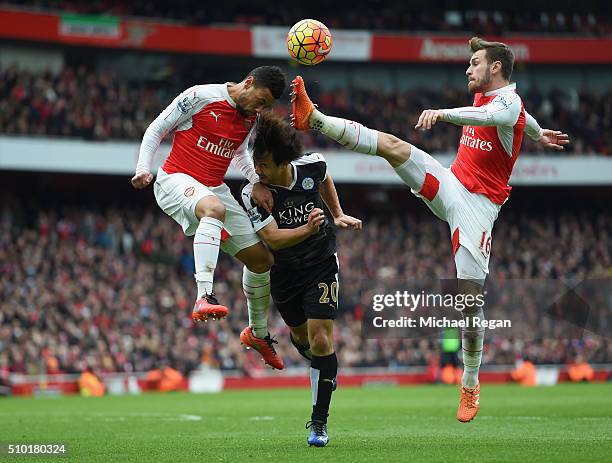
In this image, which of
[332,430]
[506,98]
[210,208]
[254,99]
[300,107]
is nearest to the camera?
[300,107]

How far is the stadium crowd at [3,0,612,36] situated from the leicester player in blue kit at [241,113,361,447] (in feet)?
85.3

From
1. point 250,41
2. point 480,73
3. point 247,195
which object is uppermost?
point 250,41

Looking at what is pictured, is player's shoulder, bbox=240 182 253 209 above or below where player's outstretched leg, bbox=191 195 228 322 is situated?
above

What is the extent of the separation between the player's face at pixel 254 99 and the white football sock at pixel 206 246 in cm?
107

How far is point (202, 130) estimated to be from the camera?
361 inches

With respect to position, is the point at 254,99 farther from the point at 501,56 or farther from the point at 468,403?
the point at 468,403

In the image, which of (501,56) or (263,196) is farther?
(501,56)

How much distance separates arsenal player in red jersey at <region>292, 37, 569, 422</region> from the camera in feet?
28.8

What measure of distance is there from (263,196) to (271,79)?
1039mm

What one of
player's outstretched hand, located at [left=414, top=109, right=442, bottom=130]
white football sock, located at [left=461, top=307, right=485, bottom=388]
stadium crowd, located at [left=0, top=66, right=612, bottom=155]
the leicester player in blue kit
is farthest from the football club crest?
stadium crowd, located at [left=0, top=66, right=612, bottom=155]

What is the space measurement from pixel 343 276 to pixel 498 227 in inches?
306

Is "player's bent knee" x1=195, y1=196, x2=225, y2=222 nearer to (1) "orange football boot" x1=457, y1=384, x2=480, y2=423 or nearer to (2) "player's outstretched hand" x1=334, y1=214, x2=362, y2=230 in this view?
(2) "player's outstretched hand" x1=334, y1=214, x2=362, y2=230

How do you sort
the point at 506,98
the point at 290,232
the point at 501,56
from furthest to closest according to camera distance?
the point at 501,56 < the point at 506,98 < the point at 290,232

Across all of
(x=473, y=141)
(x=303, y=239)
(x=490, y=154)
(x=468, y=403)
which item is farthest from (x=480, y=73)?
(x=468, y=403)
